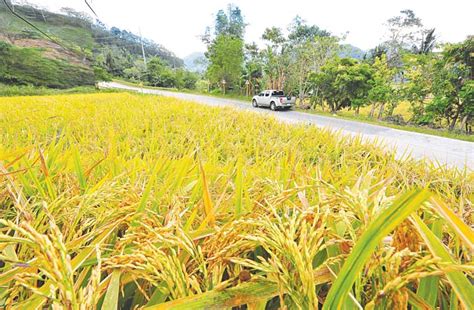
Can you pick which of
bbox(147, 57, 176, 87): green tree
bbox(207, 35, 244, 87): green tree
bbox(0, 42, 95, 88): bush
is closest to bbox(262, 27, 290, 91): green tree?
bbox(207, 35, 244, 87): green tree

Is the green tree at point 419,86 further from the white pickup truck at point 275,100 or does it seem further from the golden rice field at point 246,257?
the golden rice field at point 246,257

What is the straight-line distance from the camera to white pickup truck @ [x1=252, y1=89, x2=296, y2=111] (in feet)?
46.5

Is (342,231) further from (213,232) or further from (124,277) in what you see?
(124,277)

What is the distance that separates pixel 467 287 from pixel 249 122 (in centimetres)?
292

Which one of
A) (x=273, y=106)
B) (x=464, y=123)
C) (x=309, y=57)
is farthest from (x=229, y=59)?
(x=464, y=123)

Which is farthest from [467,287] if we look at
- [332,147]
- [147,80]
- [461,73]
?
[147,80]

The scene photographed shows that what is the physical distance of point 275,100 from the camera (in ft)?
47.1

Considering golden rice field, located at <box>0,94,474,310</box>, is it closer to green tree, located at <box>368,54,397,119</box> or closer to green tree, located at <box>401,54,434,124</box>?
green tree, located at <box>401,54,434,124</box>

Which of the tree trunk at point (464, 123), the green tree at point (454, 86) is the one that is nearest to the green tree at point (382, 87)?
the green tree at point (454, 86)

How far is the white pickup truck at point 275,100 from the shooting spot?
14.2 meters

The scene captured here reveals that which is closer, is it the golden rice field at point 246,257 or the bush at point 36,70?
the golden rice field at point 246,257

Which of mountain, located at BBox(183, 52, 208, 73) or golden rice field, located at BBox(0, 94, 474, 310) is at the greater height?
mountain, located at BBox(183, 52, 208, 73)

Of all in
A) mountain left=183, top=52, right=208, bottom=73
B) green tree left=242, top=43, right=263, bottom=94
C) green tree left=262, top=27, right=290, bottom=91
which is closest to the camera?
green tree left=262, top=27, right=290, bottom=91

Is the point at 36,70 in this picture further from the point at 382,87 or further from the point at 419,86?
the point at 419,86
